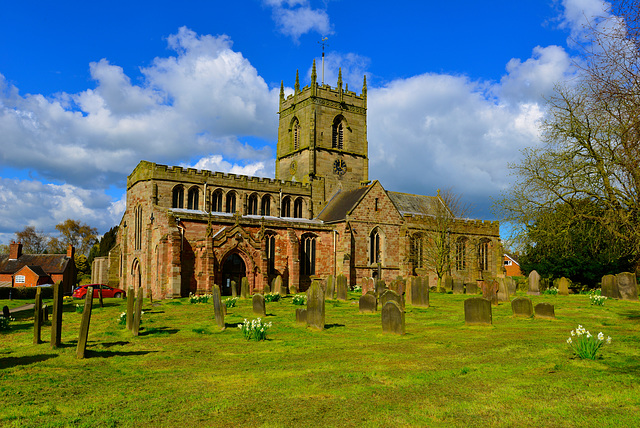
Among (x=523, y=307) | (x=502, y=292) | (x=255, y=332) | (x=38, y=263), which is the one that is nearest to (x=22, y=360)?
(x=255, y=332)

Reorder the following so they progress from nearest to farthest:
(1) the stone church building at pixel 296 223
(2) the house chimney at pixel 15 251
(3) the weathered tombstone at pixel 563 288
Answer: (3) the weathered tombstone at pixel 563 288 → (1) the stone church building at pixel 296 223 → (2) the house chimney at pixel 15 251

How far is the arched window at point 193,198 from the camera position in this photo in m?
38.8

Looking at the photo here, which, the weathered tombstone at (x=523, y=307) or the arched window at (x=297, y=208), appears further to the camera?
the arched window at (x=297, y=208)

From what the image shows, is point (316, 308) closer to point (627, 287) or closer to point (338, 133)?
point (627, 287)

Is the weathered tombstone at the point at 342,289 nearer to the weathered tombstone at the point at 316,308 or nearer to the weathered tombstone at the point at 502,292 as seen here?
the weathered tombstone at the point at 502,292

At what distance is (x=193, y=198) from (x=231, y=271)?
944 centimetres

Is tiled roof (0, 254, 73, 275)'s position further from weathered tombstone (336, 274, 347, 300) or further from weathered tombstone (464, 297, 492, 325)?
weathered tombstone (464, 297, 492, 325)

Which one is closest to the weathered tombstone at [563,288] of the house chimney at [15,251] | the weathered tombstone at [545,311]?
the weathered tombstone at [545,311]

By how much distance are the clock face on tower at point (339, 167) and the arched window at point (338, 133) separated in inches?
65.8

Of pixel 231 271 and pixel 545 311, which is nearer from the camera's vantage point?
pixel 545 311

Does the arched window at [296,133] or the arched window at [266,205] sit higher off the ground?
the arched window at [296,133]

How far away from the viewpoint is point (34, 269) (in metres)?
53.2

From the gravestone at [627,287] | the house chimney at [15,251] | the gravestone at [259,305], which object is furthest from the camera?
the house chimney at [15,251]

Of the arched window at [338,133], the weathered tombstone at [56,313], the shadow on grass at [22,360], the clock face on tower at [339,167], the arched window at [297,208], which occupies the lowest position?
the shadow on grass at [22,360]
